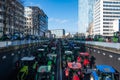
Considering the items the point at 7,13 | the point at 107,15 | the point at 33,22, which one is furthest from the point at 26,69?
the point at 107,15

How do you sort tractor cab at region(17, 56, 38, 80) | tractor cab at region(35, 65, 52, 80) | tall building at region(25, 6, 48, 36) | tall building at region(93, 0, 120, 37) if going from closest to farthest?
tractor cab at region(35, 65, 52, 80) < tractor cab at region(17, 56, 38, 80) < tall building at region(25, 6, 48, 36) < tall building at region(93, 0, 120, 37)

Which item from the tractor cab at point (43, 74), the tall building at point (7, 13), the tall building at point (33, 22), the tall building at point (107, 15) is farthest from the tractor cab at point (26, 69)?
the tall building at point (107, 15)

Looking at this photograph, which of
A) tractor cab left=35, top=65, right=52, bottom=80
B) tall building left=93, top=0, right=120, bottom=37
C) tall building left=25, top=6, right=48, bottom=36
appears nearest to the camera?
tractor cab left=35, top=65, right=52, bottom=80

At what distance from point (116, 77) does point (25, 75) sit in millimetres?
7272

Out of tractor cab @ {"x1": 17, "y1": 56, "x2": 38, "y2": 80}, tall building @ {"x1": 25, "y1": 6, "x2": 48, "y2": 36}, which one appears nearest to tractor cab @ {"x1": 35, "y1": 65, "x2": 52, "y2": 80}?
tractor cab @ {"x1": 17, "y1": 56, "x2": 38, "y2": 80}

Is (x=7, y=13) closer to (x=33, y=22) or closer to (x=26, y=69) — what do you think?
(x=26, y=69)

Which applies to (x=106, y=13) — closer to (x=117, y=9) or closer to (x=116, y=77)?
(x=117, y=9)

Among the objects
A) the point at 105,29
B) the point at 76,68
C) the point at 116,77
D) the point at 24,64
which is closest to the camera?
the point at 116,77

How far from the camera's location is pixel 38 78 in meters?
15.8

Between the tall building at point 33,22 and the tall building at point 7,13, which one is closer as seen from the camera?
the tall building at point 7,13

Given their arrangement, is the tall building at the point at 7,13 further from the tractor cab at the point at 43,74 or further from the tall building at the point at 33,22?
the tractor cab at the point at 43,74

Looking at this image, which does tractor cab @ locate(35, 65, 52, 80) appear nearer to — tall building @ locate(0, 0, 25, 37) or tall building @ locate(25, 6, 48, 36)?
tall building @ locate(0, 0, 25, 37)

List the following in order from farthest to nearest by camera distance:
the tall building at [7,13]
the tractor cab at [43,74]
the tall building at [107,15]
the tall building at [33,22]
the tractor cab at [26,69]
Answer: the tall building at [107,15], the tall building at [33,22], the tall building at [7,13], the tractor cab at [26,69], the tractor cab at [43,74]

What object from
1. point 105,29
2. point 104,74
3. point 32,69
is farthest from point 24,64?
point 105,29
